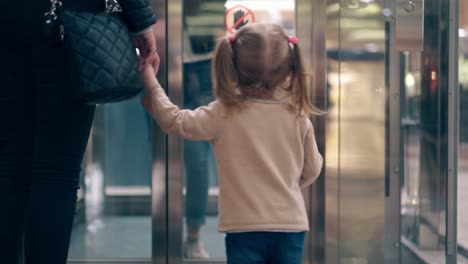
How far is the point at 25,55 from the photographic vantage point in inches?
75.5

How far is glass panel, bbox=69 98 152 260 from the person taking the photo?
331cm

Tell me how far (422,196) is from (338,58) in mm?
749

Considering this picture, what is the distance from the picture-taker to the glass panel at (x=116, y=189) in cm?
331

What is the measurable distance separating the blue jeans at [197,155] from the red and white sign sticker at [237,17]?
19cm

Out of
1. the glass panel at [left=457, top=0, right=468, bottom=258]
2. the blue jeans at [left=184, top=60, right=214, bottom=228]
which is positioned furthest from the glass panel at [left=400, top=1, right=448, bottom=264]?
the blue jeans at [left=184, top=60, right=214, bottom=228]

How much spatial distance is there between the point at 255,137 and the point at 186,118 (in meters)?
0.21

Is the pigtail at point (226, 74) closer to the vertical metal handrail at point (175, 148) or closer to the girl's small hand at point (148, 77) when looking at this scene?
the girl's small hand at point (148, 77)

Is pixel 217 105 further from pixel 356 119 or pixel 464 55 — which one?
pixel 464 55

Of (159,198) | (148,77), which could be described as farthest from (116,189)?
(148,77)

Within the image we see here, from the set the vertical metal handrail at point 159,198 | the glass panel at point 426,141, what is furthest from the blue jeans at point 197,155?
the glass panel at point 426,141

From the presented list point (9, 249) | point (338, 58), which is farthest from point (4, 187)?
point (338, 58)

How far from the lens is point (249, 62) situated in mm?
2150

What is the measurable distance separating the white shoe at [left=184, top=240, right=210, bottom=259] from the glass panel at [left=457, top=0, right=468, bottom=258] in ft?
4.11

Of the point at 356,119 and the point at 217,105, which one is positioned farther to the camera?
the point at 356,119
